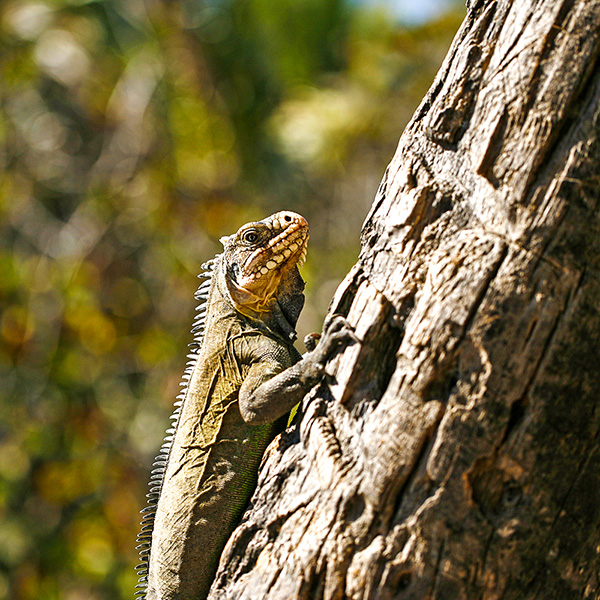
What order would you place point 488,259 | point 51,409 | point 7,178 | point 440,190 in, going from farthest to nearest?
point 7,178, point 51,409, point 440,190, point 488,259

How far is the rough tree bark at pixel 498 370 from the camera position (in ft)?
6.88

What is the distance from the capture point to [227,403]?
332 cm

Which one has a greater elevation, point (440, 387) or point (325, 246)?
point (325, 246)

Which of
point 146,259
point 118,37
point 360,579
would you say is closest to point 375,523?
point 360,579

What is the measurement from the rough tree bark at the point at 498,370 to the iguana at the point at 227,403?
0.69m

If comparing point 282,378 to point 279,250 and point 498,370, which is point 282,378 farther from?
point 498,370

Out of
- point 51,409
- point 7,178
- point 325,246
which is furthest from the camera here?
point 325,246

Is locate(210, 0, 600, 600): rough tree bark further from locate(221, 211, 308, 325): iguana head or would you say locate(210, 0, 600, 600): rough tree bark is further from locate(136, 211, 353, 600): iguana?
locate(221, 211, 308, 325): iguana head

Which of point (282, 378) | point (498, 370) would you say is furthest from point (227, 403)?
point (498, 370)

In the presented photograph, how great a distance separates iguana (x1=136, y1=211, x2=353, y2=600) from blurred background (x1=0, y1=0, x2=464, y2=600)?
5.14 m

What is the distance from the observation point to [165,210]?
9.83 meters

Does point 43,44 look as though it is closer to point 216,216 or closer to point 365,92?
point 216,216

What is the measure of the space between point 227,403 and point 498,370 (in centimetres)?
162

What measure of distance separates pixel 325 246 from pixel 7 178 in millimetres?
5087
